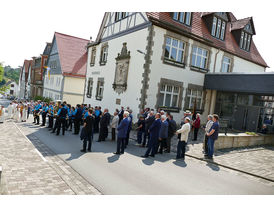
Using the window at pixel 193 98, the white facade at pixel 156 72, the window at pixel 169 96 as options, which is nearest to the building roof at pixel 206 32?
the white facade at pixel 156 72

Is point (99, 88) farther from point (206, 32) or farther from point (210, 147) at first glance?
point (210, 147)

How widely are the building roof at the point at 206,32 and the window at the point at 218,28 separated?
46 centimetres

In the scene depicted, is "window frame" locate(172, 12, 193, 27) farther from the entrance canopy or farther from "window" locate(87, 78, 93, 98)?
"window" locate(87, 78, 93, 98)

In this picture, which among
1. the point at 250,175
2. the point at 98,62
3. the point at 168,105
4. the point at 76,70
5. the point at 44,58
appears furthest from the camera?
the point at 44,58

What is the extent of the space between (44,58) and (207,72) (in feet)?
109

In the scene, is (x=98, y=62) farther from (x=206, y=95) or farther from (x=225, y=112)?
(x=225, y=112)

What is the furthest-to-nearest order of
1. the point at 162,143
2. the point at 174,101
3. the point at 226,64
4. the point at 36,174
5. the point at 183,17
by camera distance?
the point at 226,64, the point at 174,101, the point at 183,17, the point at 162,143, the point at 36,174

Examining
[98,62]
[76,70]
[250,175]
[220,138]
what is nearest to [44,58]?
[76,70]

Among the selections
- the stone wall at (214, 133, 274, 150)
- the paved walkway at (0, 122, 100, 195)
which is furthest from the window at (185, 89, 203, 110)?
the paved walkway at (0, 122, 100, 195)

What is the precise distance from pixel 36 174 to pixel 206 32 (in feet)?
57.5

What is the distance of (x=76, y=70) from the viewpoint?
31484 mm

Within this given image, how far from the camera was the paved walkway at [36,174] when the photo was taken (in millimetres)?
5176


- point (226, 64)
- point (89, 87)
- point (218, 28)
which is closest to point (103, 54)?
point (89, 87)

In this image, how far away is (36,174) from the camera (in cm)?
609
